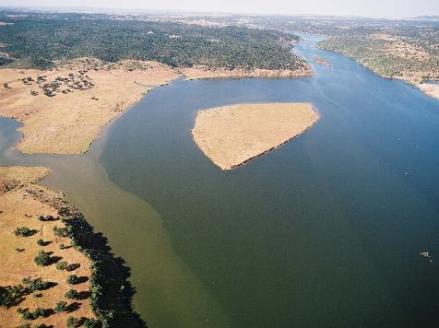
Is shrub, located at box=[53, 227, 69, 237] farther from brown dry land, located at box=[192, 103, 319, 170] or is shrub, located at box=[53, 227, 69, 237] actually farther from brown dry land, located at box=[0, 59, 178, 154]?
brown dry land, located at box=[192, 103, 319, 170]

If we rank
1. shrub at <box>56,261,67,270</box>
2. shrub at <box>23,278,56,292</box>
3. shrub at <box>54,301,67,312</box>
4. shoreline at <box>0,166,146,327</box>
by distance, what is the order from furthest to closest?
1. shrub at <box>56,261,67,270</box>
2. shrub at <box>23,278,56,292</box>
3. shoreline at <box>0,166,146,327</box>
4. shrub at <box>54,301,67,312</box>

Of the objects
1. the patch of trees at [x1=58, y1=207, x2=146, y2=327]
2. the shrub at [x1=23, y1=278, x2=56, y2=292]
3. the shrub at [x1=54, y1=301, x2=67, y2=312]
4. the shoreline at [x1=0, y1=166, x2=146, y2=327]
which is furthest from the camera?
the shrub at [x1=23, y1=278, x2=56, y2=292]

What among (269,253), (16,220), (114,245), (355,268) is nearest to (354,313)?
(355,268)

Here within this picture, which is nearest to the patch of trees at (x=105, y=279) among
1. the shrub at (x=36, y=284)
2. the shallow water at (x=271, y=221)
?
the shallow water at (x=271, y=221)

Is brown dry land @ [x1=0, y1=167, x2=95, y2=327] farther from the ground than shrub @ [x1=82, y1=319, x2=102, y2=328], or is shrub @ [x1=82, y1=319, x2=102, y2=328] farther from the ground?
shrub @ [x1=82, y1=319, x2=102, y2=328]

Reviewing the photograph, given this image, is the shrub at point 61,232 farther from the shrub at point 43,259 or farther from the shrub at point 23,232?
the shrub at point 43,259

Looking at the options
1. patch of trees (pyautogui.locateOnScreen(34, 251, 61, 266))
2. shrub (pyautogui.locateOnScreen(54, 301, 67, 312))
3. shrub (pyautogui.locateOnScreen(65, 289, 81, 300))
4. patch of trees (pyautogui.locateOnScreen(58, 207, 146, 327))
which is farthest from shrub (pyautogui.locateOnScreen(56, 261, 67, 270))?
shrub (pyautogui.locateOnScreen(54, 301, 67, 312))
